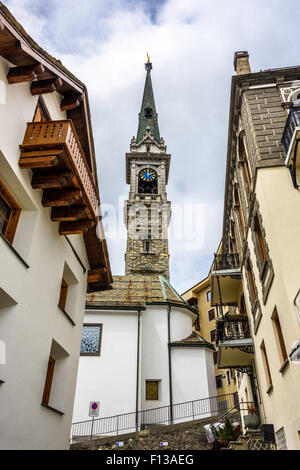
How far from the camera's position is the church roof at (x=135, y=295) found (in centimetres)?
2221

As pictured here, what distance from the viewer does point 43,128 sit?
25.4ft

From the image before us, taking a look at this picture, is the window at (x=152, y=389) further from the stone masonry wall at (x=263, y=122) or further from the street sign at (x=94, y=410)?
the stone masonry wall at (x=263, y=122)

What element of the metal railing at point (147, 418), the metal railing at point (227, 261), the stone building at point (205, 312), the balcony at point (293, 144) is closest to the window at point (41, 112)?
the balcony at point (293, 144)

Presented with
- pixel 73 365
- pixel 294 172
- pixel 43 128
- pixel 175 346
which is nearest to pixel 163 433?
pixel 175 346

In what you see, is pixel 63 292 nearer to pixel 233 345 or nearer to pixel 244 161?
pixel 233 345

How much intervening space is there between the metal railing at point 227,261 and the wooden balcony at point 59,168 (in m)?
8.33

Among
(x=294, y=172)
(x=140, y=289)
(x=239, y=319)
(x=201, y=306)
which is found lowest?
(x=239, y=319)

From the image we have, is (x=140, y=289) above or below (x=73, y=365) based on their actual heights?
above

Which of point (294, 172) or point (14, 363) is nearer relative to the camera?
point (14, 363)

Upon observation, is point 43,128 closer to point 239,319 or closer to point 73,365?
point 73,365

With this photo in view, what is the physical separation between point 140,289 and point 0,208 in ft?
62.1

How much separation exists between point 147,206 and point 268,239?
34.9 m

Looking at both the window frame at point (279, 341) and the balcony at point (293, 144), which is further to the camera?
the balcony at point (293, 144)

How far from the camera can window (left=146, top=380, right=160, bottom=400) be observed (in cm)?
2042
